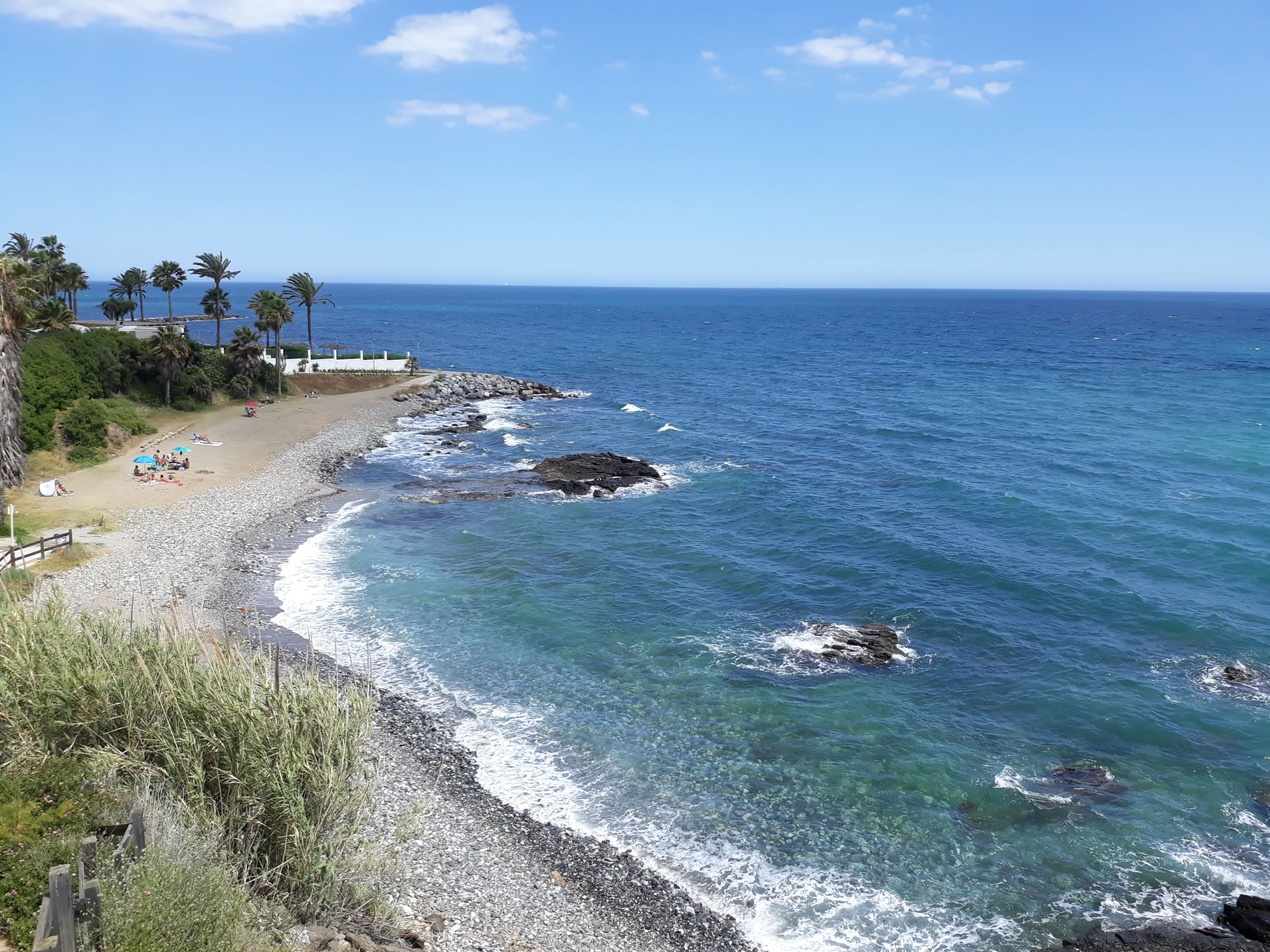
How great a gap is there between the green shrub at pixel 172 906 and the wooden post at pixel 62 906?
0.68 meters

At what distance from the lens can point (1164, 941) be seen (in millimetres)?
18891

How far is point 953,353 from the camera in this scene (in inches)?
5871

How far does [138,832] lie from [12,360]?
124 feet

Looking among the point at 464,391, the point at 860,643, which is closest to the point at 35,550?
the point at 860,643

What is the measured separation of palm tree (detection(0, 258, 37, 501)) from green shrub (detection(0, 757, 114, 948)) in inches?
1163

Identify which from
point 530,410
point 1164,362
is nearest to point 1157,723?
point 530,410

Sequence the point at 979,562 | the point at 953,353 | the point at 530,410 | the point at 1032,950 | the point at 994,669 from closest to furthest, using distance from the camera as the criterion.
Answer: the point at 1032,950
the point at 994,669
the point at 979,562
the point at 530,410
the point at 953,353

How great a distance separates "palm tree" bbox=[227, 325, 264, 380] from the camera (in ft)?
238

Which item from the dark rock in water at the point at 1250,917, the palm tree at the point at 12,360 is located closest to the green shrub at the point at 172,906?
the dark rock in water at the point at 1250,917

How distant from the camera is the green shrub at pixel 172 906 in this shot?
41.2ft

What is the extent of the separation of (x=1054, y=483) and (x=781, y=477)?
59.5 ft

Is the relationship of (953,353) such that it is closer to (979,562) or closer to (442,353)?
(442,353)

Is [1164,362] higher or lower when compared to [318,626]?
higher

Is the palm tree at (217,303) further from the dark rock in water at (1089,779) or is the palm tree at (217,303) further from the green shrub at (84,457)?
the dark rock in water at (1089,779)
